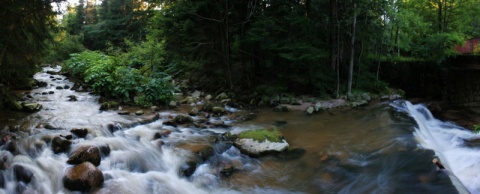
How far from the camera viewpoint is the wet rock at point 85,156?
19.7 feet

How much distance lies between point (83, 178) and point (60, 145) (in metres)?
1.54

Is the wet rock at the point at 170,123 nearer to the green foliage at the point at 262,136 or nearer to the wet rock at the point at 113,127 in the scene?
the wet rock at the point at 113,127

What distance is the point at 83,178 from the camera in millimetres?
5395

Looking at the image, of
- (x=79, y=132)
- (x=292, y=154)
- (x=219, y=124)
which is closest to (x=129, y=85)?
(x=219, y=124)

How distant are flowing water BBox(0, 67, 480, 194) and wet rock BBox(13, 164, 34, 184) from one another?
6 cm

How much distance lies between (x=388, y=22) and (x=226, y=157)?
34.9ft

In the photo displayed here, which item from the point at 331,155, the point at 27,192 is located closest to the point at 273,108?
the point at 331,155

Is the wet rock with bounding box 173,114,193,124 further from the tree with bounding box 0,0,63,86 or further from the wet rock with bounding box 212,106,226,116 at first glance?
the tree with bounding box 0,0,63,86

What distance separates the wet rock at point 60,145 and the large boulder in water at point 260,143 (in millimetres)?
3666

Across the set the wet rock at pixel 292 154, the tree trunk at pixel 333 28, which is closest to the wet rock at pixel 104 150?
the wet rock at pixel 292 154

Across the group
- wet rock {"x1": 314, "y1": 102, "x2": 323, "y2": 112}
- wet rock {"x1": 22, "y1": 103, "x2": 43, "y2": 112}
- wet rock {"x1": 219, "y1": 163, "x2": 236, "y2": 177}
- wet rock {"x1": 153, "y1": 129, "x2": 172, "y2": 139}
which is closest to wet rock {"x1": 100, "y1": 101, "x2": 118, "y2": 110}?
wet rock {"x1": 22, "y1": 103, "x2": 43, "y2": 112}

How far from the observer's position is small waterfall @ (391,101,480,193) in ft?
18.5

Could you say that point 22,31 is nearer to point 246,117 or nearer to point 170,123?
point 170,123

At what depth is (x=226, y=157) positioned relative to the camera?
285 inches
